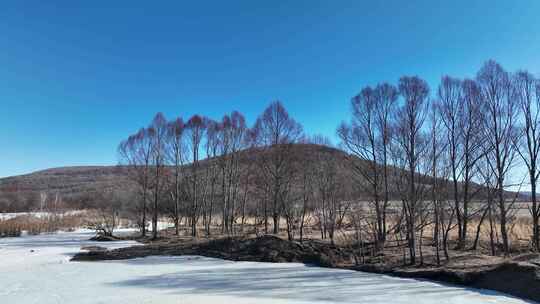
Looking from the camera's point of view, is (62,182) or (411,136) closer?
(411,136)

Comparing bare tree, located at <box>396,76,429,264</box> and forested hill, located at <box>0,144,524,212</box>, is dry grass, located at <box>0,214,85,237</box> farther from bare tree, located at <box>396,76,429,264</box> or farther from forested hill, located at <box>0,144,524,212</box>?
bare tree, located at <box>396,76,429,264</box>

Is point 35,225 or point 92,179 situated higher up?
point 92,179

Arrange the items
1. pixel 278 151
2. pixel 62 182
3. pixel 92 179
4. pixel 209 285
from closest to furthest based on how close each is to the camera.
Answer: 1. pixel 209 285
2. pixel 278 151
3. pixel 62 182
4. pixel 92 179

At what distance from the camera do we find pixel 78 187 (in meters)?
104

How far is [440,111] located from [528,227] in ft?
38.8

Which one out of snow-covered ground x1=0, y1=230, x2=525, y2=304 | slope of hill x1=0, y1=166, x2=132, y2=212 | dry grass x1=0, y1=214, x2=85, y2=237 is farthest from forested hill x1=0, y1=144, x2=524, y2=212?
dry grass x1=0, y1=214, x2=85, y2=237

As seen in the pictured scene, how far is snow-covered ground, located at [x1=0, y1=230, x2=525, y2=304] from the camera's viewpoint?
27.2 ft

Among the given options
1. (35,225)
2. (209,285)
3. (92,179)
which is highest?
(92,179)

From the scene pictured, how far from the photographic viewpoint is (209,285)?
32.6ft

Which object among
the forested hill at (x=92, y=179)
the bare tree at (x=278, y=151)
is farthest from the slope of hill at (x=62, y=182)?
the bare tree at (x=278, y=151)

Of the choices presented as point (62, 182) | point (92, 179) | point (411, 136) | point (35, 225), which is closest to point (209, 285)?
point (411, 136)

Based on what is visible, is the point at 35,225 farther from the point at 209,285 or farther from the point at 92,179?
the point at 92,179

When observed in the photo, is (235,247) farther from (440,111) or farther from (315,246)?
(440,111)

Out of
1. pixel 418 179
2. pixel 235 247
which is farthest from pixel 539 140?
pixel 235 247
